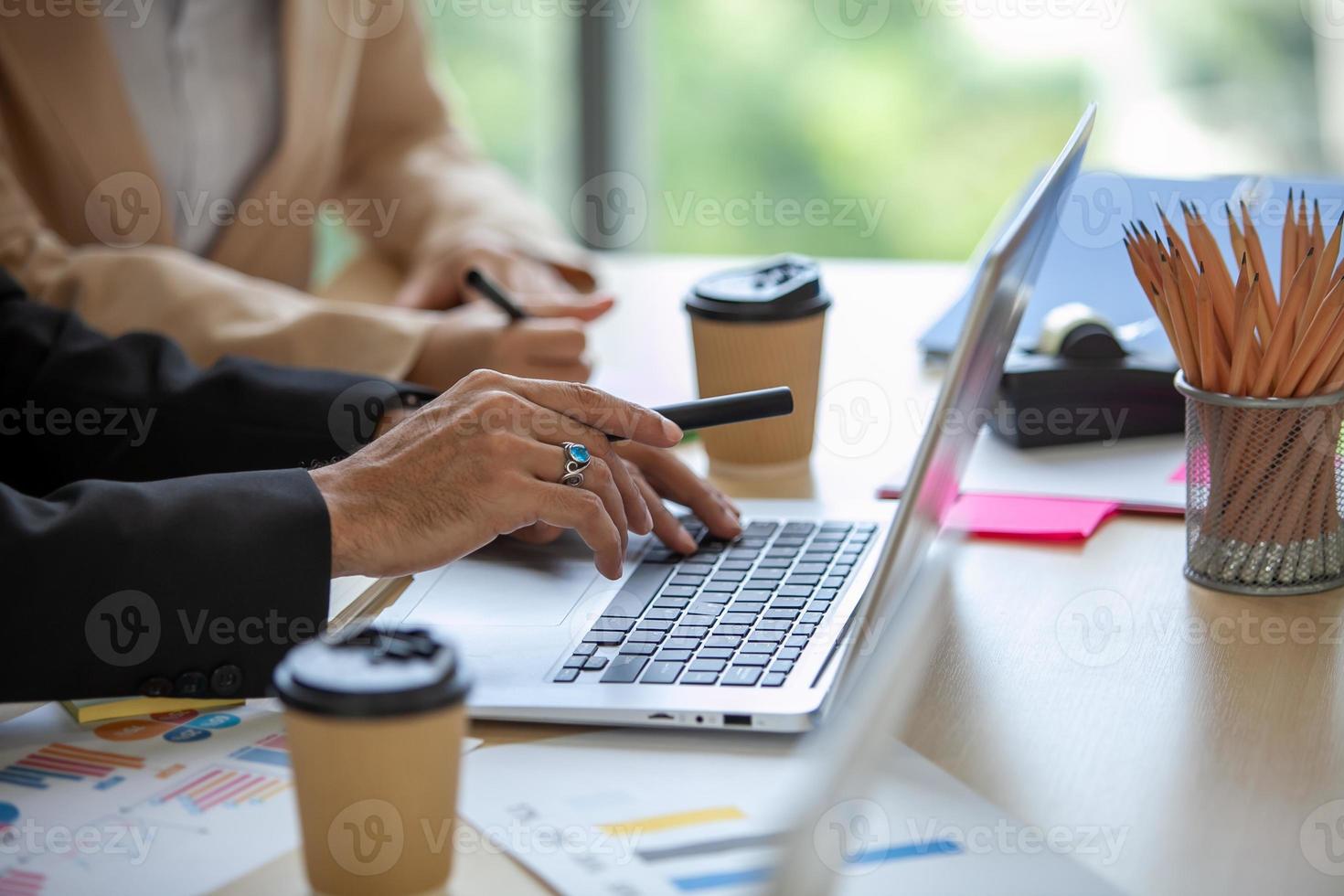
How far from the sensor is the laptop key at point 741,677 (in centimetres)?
78

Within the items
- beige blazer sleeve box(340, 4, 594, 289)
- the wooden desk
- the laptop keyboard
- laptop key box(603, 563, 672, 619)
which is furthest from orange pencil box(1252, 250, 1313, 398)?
beige blazer sleeve box(340, 4, 594, 289)

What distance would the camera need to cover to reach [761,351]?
47.6 inches

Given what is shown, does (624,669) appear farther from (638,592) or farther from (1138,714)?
(1138,714)

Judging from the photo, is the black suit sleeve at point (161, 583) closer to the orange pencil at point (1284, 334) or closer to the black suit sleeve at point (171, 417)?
the black suit sleeve at point (171, 417)

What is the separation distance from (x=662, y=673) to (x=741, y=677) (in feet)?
0.15

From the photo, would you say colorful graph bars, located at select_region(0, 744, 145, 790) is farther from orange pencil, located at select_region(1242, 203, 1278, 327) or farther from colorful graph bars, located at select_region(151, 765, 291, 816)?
orange pencil, located at select_region(1242, 203, 1278, 327)

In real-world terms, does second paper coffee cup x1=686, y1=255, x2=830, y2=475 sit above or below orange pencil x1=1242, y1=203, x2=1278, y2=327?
below

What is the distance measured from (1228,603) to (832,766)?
0.53 m

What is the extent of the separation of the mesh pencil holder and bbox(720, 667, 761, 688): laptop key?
363 mm

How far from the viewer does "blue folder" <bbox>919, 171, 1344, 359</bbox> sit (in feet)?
4.58

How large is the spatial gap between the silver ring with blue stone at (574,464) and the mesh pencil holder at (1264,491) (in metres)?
0.40

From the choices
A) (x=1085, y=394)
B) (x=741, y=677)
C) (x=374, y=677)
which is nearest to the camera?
(x=374, y=677)

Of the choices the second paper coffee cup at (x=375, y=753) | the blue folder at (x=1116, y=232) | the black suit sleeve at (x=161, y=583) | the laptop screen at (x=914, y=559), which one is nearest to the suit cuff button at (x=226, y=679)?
the black suit sleeve at (x=161, y=583)

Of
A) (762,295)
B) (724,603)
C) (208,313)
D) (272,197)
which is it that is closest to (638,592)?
(724,603)
